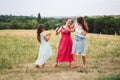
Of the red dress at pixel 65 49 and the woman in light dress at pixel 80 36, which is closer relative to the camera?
the woman in light dress at pixel 80 36

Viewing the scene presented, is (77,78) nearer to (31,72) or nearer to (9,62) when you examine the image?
(31,72)

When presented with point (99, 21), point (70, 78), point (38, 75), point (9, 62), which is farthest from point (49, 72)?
point (99, 21)

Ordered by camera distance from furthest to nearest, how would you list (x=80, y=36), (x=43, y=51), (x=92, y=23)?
(x=92, y=23) < (x=43, y=51) < (x=80, y=36)

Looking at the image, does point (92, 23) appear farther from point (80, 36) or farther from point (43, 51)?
point (80, 36)

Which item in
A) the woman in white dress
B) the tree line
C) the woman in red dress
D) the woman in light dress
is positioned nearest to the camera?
the woman in light dress

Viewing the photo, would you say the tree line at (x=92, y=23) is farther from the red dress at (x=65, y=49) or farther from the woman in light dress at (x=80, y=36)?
the woman in light dress at (x=80, y=36)

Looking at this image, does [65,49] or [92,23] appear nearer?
[65,49]

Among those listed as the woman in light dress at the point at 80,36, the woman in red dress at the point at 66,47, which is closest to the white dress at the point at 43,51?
the woman in red dress at the point at 66,47

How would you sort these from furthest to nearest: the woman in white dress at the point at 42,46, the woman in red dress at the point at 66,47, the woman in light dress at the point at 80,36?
1. the woman in red dress at the point at 66,47
2. the woman in white dress at the point at 42,46
3. the woman in light dress at the point at 80,36

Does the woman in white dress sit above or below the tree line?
above

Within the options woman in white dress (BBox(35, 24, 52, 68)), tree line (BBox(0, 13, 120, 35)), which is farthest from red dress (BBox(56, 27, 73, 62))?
tree line (BBox(0, 13, 120, 35))

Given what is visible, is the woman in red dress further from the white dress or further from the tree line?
the tree line

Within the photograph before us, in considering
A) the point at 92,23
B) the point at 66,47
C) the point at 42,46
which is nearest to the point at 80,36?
the point at 66,47

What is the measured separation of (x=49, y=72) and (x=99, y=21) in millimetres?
91428
